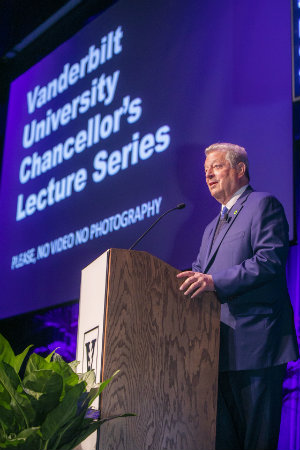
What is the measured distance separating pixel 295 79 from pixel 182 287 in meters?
1.38

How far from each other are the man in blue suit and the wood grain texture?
85mm

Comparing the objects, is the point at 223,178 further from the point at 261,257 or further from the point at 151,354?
the point at 151,354

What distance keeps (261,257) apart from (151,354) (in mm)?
Result: 492

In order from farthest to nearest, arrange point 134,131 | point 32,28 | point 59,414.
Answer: point 32,28 < point 134,131 < point 59,414

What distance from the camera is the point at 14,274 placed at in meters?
4.89

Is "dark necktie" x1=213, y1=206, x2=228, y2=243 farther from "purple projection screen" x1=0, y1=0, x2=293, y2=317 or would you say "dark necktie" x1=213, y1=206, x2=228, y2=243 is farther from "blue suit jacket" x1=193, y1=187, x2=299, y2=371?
"purple projection screen" x1=0, y1=0, x2=293, y2=317

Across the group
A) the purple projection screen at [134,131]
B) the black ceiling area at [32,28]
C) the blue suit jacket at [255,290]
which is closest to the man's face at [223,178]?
the blue suit jacket at [255,290]

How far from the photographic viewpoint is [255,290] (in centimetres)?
229

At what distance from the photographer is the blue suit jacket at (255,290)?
2188mm

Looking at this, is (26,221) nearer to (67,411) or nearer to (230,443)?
(230,443)

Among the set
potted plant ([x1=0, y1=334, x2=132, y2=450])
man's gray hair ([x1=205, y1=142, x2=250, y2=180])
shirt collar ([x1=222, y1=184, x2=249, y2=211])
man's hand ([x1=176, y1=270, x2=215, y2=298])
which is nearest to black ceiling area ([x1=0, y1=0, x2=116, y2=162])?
man's gray hair ([x1=205, y1=142, x2=250, y2=180])

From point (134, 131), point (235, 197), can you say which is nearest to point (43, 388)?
point (235, 197)

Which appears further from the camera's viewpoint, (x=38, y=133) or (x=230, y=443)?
(x=38, y=133)

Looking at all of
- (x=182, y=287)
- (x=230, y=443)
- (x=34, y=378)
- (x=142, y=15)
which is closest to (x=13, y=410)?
(x=34, y=378)
